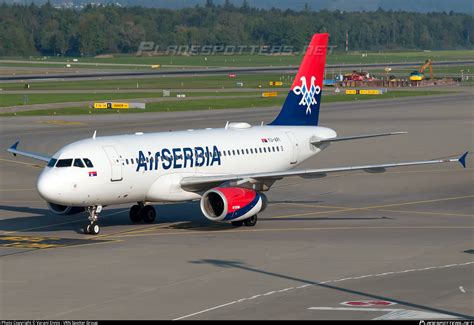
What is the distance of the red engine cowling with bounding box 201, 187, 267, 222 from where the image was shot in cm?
5053

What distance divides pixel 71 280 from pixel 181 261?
210 inches

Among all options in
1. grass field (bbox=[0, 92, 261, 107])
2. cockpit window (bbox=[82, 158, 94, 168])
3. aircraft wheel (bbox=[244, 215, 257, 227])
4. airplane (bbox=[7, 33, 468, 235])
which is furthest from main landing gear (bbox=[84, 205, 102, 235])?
grass field (bbox=[0, 92, 261, 107])

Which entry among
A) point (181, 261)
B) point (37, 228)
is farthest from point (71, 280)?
point (37, 228)

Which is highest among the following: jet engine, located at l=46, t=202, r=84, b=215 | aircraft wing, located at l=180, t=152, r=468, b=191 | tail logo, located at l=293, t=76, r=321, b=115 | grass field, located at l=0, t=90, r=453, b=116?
tail logo, located at l=293, t=76, r=321, b=115

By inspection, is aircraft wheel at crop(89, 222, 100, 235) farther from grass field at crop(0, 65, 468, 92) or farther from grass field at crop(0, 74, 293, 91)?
grass field at crop(0, 74, 293, 91)

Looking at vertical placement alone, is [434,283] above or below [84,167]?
below

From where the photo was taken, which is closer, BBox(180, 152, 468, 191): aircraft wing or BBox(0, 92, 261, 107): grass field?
BBox(180, 152, 468, 191): aircraft wing

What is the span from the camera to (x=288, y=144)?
59.6 meters

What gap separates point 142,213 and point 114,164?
5.18 m

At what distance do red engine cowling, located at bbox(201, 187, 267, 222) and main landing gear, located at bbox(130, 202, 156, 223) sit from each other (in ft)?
15.9

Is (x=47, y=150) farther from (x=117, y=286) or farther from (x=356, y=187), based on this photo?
(x=117, y=286)

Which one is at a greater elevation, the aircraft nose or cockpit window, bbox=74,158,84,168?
cockpit window, bbox=74,158,84,168

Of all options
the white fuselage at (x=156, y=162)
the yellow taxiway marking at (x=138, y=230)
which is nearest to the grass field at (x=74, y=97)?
the white fuselage at (x=156, y=162)

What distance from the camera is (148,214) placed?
5488cm
